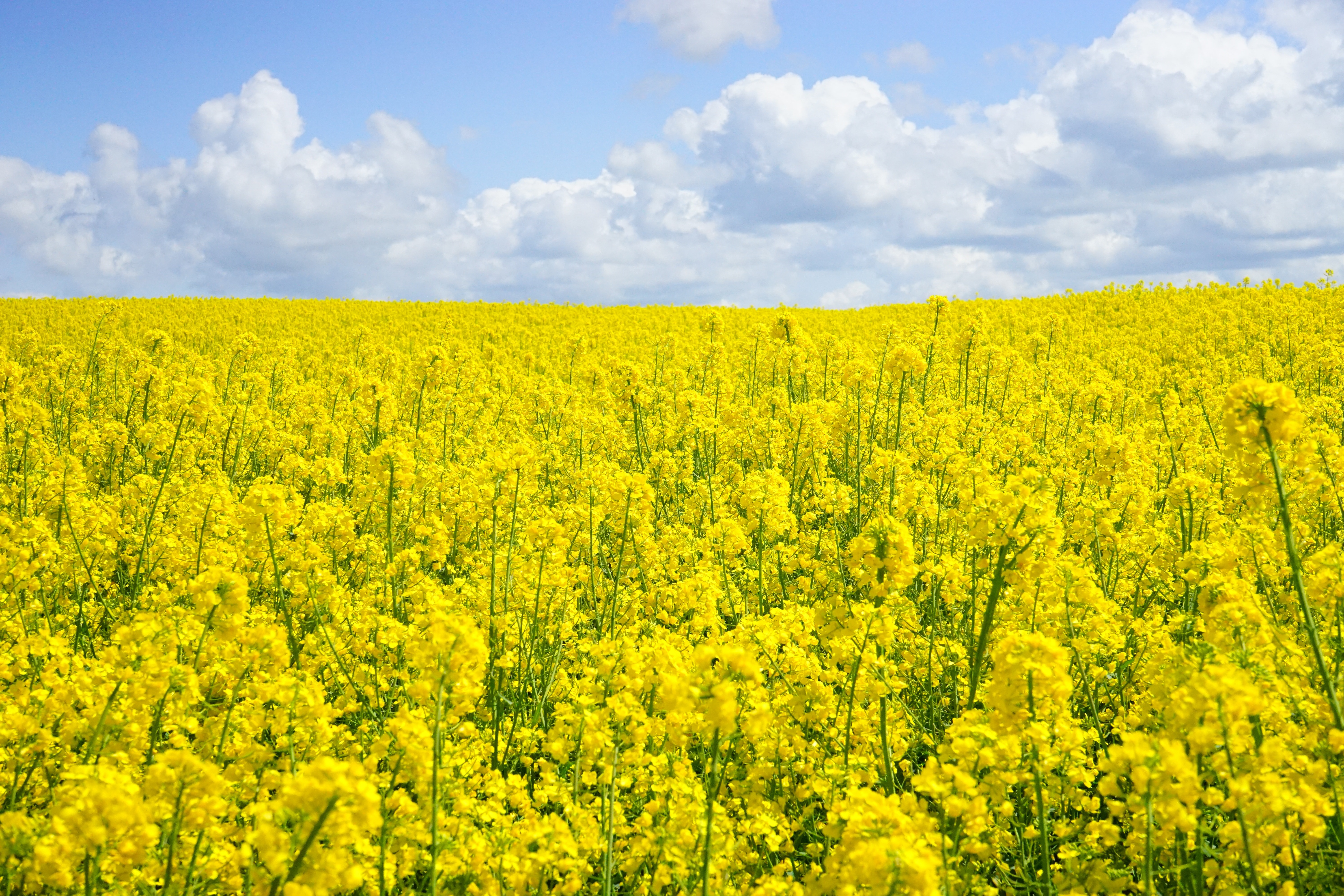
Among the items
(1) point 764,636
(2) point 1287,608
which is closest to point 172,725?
(1) point 764,636

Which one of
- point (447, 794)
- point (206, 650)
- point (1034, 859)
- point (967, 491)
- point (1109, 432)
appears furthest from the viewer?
point (1109, 432)

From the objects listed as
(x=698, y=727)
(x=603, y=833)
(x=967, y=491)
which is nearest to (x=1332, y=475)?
(x=967, y=491)

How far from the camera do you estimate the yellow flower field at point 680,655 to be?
7.79ft

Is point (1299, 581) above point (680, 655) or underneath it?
above

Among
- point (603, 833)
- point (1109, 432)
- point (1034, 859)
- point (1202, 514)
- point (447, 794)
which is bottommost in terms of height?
point (1034, 859)

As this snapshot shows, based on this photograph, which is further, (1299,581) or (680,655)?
(680,655)

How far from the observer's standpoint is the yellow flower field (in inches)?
93.4

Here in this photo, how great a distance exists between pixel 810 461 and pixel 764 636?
15.4ft

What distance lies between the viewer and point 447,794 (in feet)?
9.37

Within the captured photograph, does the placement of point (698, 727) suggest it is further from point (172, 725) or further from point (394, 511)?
point (394, 511)

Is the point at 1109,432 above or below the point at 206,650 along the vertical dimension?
above

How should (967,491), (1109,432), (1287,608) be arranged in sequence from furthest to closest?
1. (1109,432)
2. (967,491)
3. (1287,608)

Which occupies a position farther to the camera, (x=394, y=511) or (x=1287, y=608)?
(x=394, y=511)

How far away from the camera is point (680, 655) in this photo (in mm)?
3236
